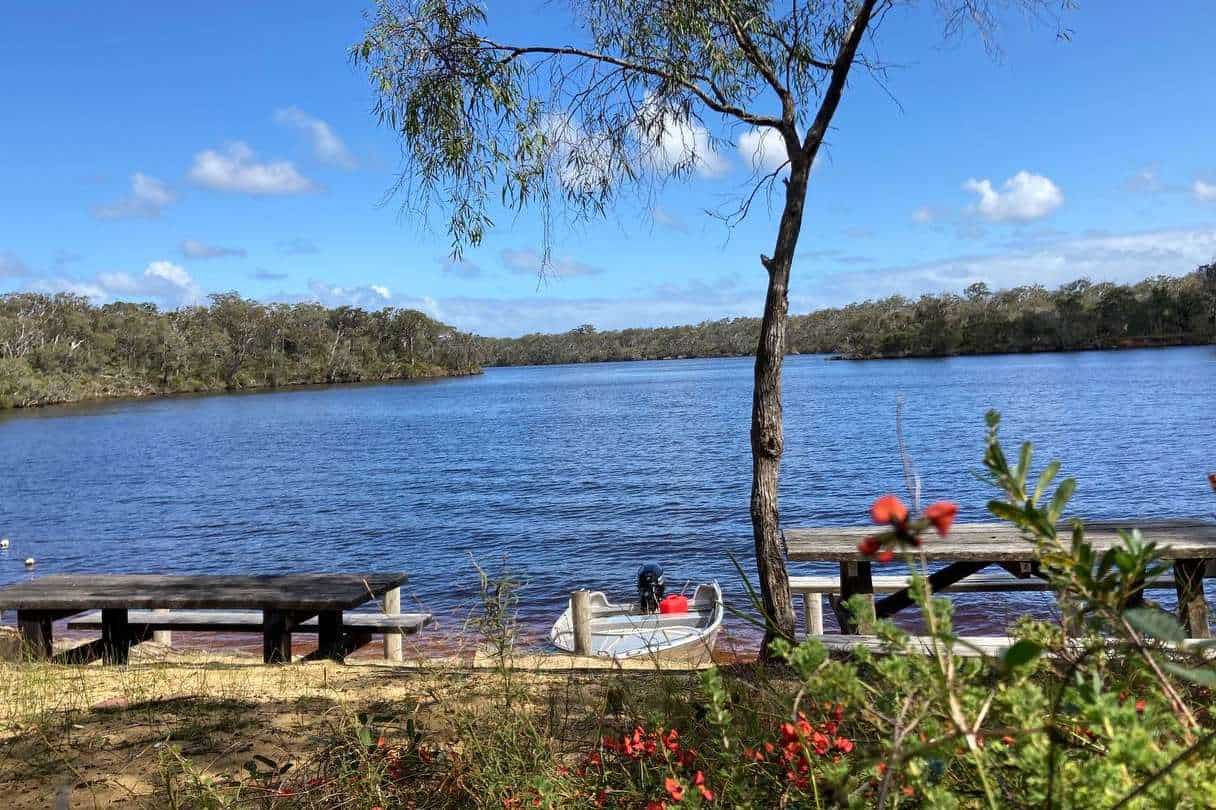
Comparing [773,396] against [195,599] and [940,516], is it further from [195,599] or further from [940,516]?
[940,516]

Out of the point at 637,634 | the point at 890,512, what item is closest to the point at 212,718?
the point at 890,512

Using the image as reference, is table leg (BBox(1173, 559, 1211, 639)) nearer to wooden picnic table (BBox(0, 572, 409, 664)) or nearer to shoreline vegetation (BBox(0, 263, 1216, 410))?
wooden picnic table (BBox(0, 572, 409, 664))

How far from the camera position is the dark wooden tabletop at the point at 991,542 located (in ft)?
16.2

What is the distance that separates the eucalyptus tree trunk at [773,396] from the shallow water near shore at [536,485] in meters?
0.91

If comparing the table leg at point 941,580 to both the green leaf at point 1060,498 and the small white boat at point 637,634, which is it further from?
the green leaf at point 1060,498

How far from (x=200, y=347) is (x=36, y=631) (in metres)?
106

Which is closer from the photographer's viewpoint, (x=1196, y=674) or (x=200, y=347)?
(x=1196, y=674)

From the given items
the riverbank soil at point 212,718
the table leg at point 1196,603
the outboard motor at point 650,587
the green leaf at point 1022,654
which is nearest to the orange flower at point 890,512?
the green leaf at point 1022,654

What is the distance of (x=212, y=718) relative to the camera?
4324mm

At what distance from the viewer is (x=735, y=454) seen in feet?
98.9

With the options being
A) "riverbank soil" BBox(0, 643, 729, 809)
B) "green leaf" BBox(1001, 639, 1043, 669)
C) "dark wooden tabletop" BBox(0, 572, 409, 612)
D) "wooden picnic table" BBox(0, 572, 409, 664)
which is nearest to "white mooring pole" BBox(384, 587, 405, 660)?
"wooden picnic table" BBox(0, 572, 409, 664)

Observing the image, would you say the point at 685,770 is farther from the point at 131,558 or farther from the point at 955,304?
the point at 955,304

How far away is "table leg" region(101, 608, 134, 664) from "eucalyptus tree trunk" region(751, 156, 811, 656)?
18.0ft

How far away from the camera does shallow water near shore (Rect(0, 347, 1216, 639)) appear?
16375mm
